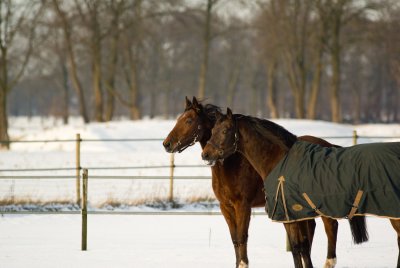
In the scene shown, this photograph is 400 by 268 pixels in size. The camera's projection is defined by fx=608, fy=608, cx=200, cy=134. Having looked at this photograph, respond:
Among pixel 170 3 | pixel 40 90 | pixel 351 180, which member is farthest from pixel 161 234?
pixel 40 90

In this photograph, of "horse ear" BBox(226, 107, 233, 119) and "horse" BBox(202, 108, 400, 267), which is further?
"horse ear" BBox(226, 107, 233, 119)

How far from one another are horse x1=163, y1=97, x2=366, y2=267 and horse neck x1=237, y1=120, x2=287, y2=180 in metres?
0.64

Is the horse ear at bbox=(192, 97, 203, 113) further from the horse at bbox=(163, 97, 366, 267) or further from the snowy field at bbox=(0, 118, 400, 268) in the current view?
the snowy field at bbox=(0, 118, 400, 268)

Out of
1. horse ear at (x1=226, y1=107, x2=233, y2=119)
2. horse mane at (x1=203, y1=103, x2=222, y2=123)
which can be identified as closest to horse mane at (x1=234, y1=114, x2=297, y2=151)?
horse ear at (x1=226, y1=107, x2=233, y2=119)

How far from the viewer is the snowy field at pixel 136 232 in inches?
344

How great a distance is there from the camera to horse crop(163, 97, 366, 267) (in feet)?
24.1

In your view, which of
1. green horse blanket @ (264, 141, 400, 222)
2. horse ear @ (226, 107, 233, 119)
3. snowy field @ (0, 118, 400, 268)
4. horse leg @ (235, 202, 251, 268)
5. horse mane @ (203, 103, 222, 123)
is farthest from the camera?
snowy field @ (0, 118, 400, 268)

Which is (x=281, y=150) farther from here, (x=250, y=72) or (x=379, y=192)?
(x=250, y=72)

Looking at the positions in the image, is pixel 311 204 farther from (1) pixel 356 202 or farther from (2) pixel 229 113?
(2) pixel 229 113

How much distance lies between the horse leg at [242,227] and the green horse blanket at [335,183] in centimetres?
89

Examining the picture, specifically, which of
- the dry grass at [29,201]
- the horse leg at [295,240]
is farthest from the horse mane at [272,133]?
the dry grass at [29,201]

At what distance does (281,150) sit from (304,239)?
1001mm

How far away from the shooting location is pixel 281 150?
6688 millimetres

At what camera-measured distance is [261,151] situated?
6.71 metres
